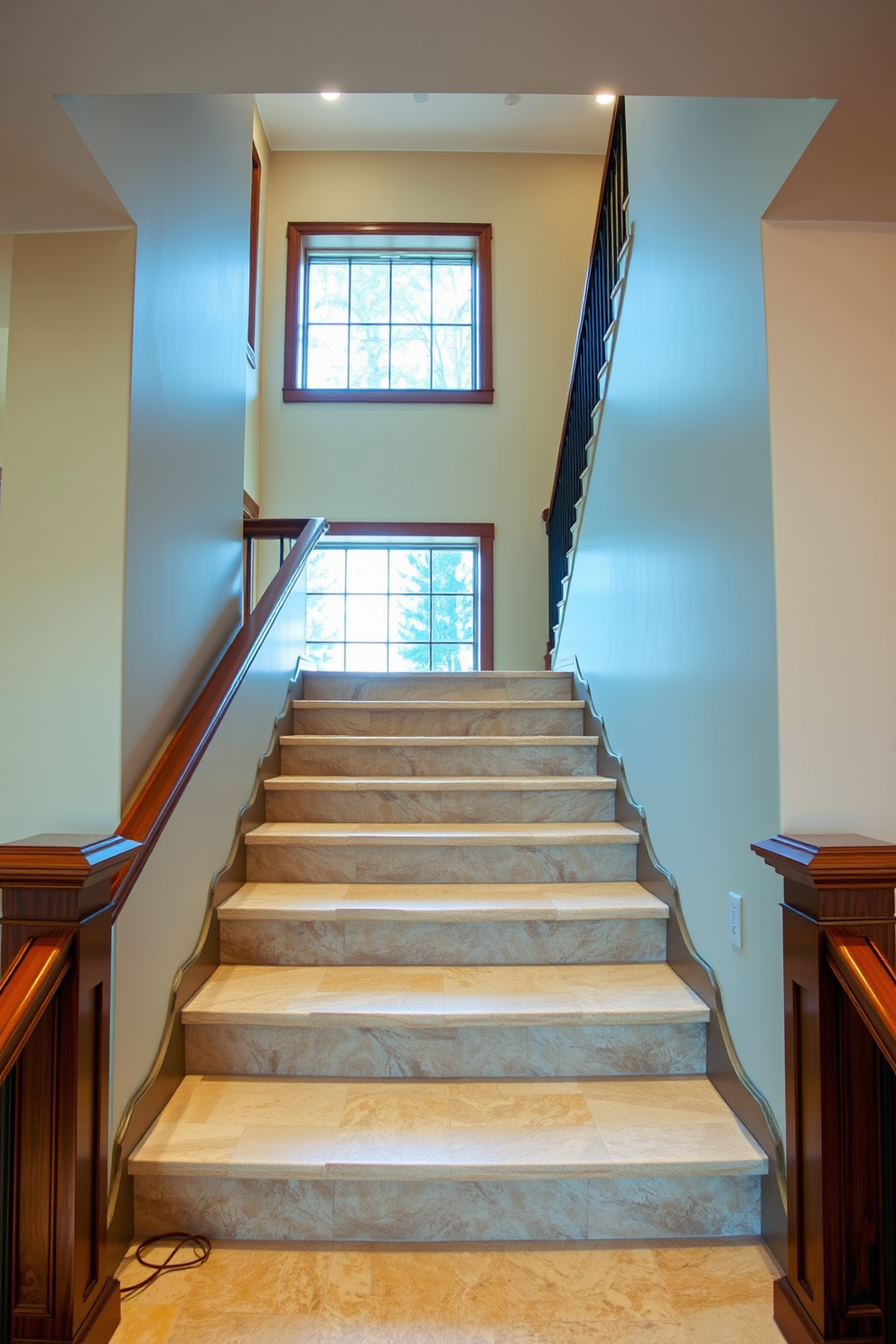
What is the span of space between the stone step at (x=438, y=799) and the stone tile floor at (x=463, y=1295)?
1362 millimetres

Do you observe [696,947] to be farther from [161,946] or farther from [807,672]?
[161,946]

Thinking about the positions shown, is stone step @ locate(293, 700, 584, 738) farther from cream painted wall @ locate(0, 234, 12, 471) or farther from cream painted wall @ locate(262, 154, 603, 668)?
cream painted wall @ locate(262, 154, 603, 668)

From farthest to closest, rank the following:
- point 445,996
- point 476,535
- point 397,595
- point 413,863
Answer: point 397,595 < point 476,535 < point 413,863 < point 445,996

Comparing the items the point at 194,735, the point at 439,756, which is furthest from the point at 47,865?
the point at 439,756

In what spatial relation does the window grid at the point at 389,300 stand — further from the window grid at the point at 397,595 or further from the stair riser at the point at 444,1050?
the stair riser at the point at 444,1050

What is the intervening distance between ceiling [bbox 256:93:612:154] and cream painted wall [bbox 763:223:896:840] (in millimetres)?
4427

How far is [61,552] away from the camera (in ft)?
5.71

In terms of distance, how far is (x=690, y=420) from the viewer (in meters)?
2.25

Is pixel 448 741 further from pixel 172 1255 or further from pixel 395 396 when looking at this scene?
pixel 395 396

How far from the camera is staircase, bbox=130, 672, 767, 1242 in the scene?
171 cm

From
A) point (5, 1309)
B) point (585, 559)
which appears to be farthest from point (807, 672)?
point (585, 559)

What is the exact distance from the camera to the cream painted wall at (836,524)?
1659mm

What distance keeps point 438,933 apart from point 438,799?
2.10ft

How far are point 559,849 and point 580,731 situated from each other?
930mm
